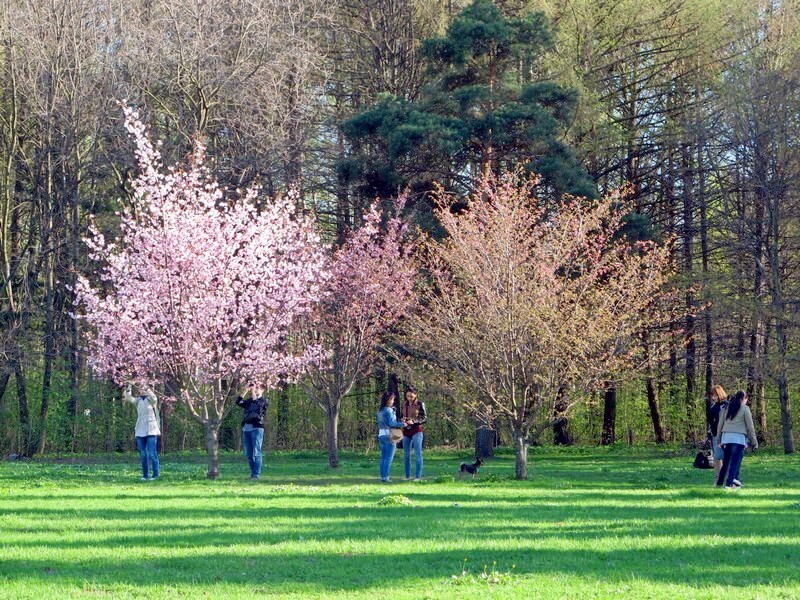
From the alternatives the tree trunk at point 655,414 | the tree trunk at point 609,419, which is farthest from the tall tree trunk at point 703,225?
the tree trunk at point 609,419

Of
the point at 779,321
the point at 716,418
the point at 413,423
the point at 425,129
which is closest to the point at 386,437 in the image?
the point at 413,423

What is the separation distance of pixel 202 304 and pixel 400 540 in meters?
12.3

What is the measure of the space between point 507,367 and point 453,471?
526 centimetres

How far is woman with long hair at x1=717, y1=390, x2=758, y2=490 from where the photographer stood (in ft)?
60.1

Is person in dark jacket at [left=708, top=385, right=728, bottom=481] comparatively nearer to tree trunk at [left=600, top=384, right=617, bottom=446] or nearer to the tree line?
the tree line

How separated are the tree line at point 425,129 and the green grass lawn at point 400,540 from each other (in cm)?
1388

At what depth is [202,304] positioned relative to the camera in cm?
2247

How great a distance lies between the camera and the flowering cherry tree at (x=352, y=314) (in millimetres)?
25031

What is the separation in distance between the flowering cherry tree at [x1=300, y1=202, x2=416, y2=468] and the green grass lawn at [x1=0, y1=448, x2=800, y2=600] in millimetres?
5199

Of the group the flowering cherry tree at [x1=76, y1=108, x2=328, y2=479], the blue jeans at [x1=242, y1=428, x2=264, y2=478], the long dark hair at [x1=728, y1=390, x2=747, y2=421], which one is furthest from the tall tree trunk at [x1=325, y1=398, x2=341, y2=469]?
the long dark hair at [x1=728, y1=390, x2=747, y2=421]

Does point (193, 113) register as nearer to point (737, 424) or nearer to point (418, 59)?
point (418, 59)

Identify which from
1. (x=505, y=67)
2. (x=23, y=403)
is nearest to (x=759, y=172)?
(x=505, y=67)

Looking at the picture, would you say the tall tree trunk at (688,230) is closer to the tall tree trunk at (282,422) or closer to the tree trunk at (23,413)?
the tall tree trunk at (282,422)

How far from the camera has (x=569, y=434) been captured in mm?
42969
